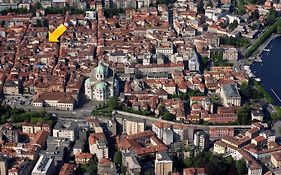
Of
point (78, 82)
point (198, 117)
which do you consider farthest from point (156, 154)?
point (78, 82)

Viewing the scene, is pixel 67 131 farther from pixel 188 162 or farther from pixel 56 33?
pixel 56 33

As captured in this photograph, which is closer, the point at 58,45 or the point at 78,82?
the point at 78,82

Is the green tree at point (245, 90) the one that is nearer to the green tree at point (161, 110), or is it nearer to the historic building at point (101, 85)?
the green tree at point (161, 110)

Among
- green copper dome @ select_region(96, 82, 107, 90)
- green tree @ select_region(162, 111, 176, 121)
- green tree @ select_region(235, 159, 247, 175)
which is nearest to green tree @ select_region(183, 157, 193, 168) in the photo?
green tree @ select_region(235, 159, 247, 175)

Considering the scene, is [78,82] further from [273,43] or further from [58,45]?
[273,43]

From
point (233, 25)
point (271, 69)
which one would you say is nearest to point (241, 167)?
point (271, 69)

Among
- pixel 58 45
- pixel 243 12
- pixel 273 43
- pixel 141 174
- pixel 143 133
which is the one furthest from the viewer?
pixel 243 12
